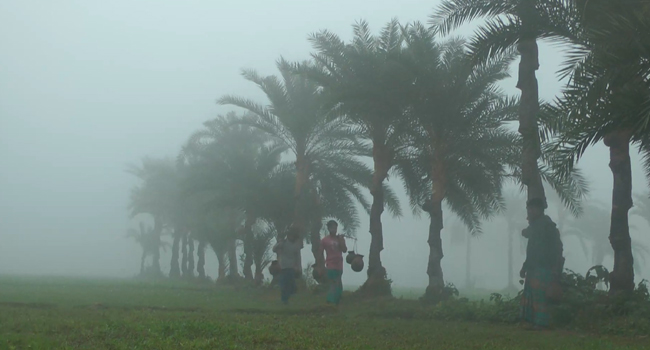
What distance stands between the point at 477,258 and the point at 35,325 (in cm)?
7082

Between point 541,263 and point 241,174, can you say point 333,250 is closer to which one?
Answer: point 541,263

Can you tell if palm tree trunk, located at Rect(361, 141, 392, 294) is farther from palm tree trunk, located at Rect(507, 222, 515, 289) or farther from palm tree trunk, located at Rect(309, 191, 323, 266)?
palm tree trunk, located at Rect(507, 222, 515, 289)

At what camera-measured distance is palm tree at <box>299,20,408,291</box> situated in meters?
19.3

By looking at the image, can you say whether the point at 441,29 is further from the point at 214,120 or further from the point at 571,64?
the point at 214,120

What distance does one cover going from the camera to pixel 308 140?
27.0 metres

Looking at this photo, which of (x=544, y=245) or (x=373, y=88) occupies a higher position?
(x=373, y=88)

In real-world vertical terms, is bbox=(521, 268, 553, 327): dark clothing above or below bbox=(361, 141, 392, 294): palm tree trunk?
below

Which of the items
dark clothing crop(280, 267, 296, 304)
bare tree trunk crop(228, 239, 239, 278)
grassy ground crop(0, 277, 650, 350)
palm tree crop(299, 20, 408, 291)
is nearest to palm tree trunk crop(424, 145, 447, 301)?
palm tree crop(299, 20, 408, 291)

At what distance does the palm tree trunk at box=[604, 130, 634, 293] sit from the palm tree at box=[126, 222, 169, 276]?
5166 cm

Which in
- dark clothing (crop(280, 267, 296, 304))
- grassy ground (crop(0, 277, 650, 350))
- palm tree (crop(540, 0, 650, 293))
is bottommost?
grassy ground (crop(0, 277, 650, 350))

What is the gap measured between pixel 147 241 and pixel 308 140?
45.3m

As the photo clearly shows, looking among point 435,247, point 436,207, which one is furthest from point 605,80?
point 435,247

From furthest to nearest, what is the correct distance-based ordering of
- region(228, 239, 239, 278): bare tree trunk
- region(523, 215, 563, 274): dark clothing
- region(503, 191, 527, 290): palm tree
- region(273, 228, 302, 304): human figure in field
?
region(503, 191, 527, 290): palm tree → region(228, 239, 239, 278): bare tree trunk → region(273, 228, 302, 304): human figure in field → region(523, 215, 563, 274): dark clothing

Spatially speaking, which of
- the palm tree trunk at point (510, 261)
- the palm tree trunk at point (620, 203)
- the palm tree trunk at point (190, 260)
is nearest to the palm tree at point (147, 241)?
the palm tree trunk at point (190, 260)
